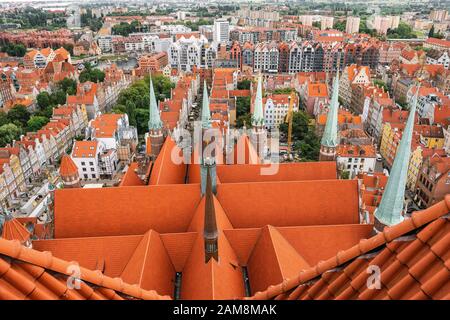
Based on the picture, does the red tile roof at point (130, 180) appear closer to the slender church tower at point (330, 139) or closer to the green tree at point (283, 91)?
the slender church tower at point (330, 139)

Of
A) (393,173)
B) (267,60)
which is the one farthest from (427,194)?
(267,60)

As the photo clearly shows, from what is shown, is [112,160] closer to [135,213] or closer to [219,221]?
[135,213]

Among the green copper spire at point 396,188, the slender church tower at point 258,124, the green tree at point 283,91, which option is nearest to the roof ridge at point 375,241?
the green copper spire at point 396,188

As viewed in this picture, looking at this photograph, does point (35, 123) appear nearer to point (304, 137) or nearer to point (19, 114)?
point (19, 114)

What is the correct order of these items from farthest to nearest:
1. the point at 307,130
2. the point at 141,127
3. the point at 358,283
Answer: the point at 141,127 → the point at 307,130 → the point at 358,283

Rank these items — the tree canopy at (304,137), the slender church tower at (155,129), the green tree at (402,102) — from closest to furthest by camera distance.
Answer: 1. the slender church tower at (155,129)
2. the tree canopy at (304,137)
3. the green tree at (402,102)

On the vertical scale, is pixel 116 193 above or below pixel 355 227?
above
